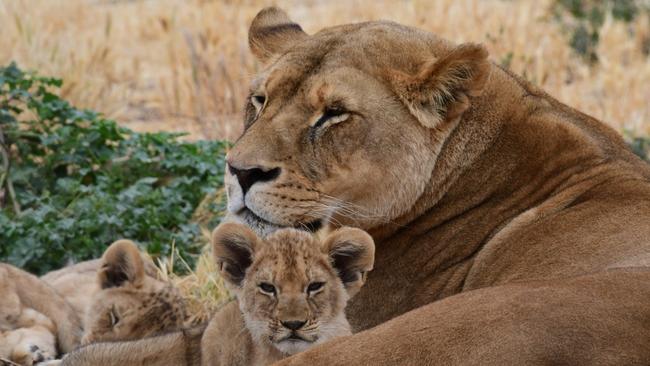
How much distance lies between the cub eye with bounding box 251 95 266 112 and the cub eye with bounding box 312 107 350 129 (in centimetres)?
32

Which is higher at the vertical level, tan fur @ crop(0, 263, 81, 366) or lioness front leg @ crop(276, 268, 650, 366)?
lioness front leg @ crop(276, 268, 650, 366)

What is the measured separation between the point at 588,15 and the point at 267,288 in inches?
441

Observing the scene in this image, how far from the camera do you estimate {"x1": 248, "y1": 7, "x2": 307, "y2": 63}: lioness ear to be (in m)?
5.94

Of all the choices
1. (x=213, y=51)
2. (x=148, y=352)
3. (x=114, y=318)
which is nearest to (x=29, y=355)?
(x=114, y=318)

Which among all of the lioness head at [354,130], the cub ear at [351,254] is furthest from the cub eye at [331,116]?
the cub ear at [351,254]

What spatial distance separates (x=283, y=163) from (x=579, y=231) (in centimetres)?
120

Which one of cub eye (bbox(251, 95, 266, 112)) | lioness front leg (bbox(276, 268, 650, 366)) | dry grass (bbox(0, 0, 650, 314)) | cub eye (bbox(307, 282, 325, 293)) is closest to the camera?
lioness front leg (bbox(276, 268, 650, 366))

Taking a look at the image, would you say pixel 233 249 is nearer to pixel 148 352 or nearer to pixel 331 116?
pixel 148 352

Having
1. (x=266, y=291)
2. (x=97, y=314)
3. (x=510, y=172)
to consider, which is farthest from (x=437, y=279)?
(x=97, y=314)

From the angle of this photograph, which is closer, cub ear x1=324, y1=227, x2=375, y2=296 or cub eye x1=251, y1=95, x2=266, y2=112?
cub ear x1=324, y1=227, x2=375, y2=296

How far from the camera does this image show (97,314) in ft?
19.5

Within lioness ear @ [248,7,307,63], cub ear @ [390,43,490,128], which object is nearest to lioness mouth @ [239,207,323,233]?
cub ear @ [390,43,490,128]

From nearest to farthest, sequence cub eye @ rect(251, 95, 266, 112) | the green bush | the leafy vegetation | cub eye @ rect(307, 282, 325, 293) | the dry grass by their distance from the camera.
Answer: cub eye @ rect(307, 282, 325, 293)
cub eye @ rect(251, 95, 266, 112)
the green bush
the dry grass
the leafy vegetation

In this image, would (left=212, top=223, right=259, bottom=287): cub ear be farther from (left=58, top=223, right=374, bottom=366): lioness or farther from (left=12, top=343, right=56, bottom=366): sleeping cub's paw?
(left=12, top=343, right=56, bottom=366): sleeping cub's paw
